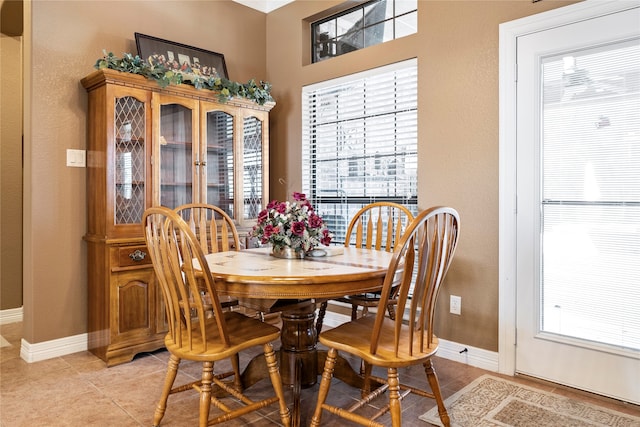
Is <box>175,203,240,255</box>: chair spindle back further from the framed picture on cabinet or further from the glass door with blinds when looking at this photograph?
the glass door with blinds

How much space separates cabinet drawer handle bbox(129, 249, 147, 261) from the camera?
9.46ft

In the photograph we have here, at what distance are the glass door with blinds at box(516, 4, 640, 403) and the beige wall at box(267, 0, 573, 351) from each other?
171 millimetres

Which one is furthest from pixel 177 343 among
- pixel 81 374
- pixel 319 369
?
pixel 81 374

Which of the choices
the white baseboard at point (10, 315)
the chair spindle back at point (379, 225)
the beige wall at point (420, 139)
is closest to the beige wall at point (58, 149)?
the beige wall at point (420, 139)

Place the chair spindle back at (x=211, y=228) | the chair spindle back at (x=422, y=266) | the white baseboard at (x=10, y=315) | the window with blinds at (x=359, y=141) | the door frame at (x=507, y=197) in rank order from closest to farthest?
the chair spindle back at (x=422, y=266)
the door frame at (x=507, y=197)
the chair spindle back at (x=211, y=228)
the window with blinds at (x=359, y=141)
the white baseboard at (x=10, y=315)

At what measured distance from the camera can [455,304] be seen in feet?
9.42

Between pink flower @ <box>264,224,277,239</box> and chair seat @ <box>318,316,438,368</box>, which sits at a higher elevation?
pink flower @ <box>264,224,277,239</box>

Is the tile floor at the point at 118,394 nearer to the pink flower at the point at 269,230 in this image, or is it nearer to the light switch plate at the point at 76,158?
the pink flower at the point at 269,230

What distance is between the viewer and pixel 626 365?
222 cm

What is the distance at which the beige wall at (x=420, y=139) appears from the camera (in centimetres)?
272

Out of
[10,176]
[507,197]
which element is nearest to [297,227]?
[507,197]

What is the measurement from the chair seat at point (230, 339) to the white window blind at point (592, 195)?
1.63 m

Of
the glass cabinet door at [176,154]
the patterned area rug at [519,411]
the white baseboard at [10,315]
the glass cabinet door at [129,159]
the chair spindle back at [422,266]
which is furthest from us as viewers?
the white baseboard at [10,315]

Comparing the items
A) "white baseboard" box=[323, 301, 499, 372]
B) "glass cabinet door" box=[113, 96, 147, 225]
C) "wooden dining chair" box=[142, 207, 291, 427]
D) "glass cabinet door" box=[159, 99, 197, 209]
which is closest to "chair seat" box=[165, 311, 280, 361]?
"wooden dining chair" box=[142, 207, 291, 427]
